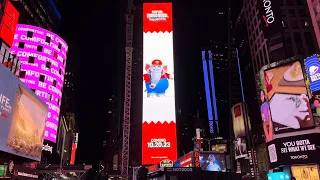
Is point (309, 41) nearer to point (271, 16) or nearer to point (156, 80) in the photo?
point (271, 16)

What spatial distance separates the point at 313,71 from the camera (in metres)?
27.1

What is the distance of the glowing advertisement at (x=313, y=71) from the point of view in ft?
86.7

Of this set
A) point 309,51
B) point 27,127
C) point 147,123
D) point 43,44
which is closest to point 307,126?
point 147,123

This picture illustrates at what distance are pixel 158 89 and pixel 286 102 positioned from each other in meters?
14.8

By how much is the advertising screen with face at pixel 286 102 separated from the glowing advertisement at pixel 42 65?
2730 centimetres

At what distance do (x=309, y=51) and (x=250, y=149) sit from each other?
23.4 meters

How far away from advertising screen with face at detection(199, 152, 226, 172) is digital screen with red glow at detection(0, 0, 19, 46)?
2413 cm

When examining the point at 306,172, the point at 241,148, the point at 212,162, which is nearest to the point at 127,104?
the point at 212,162

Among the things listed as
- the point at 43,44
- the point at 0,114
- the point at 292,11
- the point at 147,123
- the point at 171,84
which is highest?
the point at 292,11

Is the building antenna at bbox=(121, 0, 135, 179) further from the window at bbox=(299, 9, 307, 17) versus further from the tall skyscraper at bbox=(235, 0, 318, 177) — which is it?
the window at bbox=(299, 9, 307, 17)

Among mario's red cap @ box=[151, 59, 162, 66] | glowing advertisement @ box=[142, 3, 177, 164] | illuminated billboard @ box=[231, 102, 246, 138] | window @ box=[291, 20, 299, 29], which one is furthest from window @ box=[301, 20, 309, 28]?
mario's red cap @ box=[151, 59, 162, 66]

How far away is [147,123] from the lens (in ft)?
115

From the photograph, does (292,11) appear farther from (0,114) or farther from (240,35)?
(0,114)

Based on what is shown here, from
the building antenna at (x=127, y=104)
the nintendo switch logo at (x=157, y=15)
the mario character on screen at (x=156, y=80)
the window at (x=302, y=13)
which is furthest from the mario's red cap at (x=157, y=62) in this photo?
the window at (x=302, y=13)
